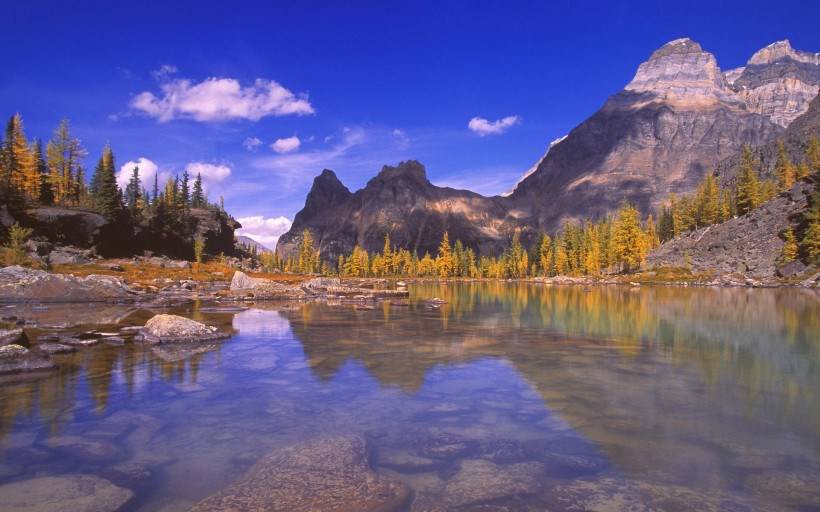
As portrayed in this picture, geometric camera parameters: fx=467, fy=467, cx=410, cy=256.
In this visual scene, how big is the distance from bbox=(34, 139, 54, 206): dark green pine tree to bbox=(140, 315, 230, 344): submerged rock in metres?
89.1

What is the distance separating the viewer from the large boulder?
145 feet

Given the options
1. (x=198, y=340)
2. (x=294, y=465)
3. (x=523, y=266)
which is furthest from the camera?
(x=523, y=266)

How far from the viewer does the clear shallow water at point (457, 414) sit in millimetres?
7684

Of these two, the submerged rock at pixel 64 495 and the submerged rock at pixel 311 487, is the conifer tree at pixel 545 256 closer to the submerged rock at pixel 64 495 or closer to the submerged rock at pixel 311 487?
the submerged rock at pixel 311 487

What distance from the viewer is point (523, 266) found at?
157500 mm

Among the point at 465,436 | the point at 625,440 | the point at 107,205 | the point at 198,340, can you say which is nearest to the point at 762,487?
the point at 625,440

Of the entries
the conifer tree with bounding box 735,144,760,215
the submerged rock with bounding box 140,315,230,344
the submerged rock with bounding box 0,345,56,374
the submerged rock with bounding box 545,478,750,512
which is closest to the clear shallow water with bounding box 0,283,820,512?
Result: the submerged rock with bounding box 545,478,750,512

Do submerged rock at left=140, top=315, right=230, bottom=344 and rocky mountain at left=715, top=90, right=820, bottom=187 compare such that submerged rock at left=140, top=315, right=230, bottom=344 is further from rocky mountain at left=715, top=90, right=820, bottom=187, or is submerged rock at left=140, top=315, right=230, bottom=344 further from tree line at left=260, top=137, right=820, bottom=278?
rocky mountain at left=715, top=90, right=820, bottom=187

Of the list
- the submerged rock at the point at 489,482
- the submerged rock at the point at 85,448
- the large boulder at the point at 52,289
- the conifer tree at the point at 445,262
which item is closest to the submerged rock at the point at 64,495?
the submerged rock at the point at 85,448

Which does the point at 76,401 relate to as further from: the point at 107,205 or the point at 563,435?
the point at 107,205

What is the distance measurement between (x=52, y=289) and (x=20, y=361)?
36471mm

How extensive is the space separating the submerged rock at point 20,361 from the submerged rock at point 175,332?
5.37 meters

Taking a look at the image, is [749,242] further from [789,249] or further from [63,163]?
[63,163]

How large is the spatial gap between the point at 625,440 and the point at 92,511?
9.26 metres
